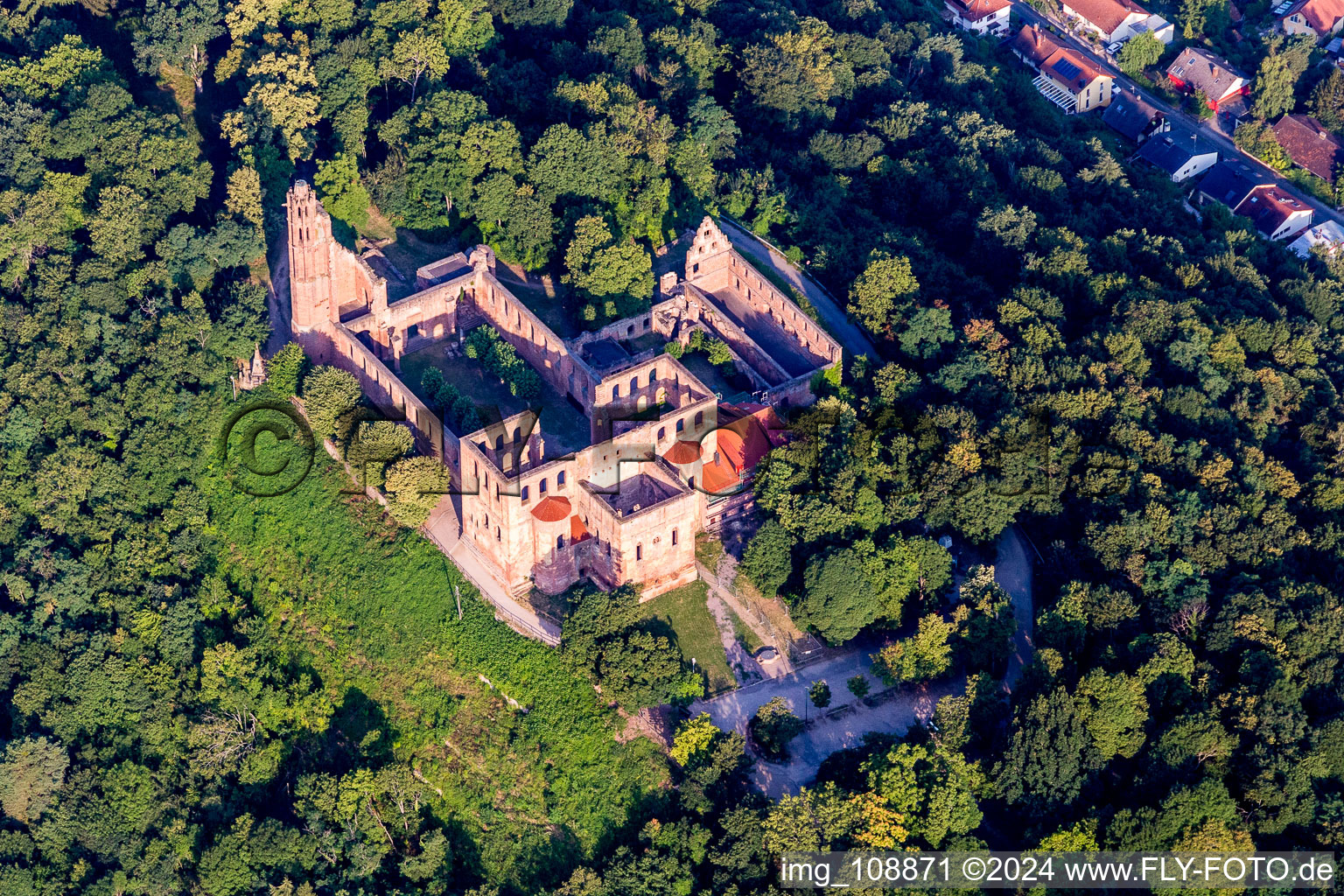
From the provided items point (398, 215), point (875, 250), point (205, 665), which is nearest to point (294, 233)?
point (398, 215)

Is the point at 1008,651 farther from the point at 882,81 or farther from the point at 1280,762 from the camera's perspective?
the point at 882,81

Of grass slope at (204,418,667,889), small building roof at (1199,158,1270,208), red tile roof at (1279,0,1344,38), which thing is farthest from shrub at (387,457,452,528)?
red tile roof at (1279,0,1344,38)

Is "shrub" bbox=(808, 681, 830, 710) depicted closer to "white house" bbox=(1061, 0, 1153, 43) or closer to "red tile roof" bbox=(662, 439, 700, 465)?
"red tile roof" bbox=(662, 439, 700, 465)

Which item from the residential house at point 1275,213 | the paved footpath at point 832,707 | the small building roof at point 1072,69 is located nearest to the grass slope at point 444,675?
the paved footpath at point 832,707

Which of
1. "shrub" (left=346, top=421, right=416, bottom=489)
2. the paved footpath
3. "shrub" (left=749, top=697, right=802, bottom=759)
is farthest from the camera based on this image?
"shrub" (left=346, top=421, right=416, bottom=489)

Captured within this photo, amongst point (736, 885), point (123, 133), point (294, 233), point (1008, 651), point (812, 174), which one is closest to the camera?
A: point (736, 885)

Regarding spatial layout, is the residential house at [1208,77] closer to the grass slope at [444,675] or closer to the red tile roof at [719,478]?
the red tile roof at [719,478]
